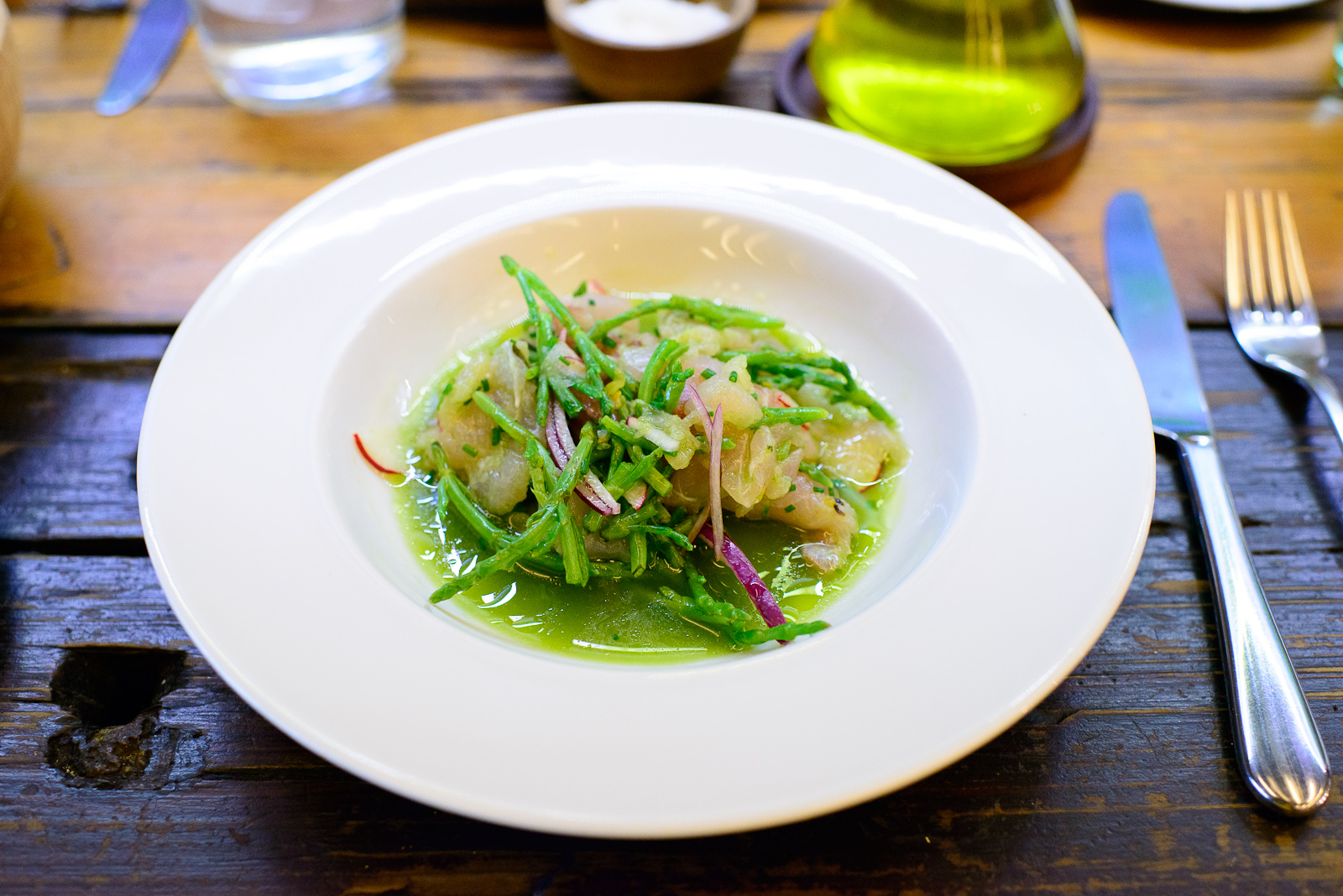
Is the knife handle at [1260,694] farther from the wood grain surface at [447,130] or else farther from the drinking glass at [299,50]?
the drinking glass at [299,50]

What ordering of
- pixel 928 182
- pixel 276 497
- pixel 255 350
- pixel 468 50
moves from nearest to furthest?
pixel 276 497 < pixel 255 350 < pixel 928 182 < pixel 468 50

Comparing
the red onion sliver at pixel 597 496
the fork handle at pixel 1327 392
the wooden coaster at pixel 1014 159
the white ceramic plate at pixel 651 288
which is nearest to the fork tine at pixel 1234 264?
the fork handle at pixel 1327 392

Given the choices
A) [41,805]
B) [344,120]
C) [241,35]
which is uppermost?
[241,35]

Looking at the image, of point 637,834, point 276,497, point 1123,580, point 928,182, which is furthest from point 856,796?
point 928,182

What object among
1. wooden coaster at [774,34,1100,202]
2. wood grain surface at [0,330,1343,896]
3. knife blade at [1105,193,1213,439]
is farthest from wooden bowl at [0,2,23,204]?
knife blade at [1105,193,1213,439]

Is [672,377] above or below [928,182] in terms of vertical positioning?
below

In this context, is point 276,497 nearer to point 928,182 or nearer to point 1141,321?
point 928,182

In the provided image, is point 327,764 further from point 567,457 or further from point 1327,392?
point 1327,392
